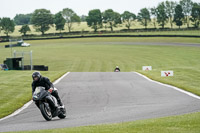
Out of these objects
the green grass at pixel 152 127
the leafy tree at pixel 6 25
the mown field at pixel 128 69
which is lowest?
the mown field at pixel 128 69

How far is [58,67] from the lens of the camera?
4747cm

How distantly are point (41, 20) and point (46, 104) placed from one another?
477 feet

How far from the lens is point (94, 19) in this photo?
15525 cm

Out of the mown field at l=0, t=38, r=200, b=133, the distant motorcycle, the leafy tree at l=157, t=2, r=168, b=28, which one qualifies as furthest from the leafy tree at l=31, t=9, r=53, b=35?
the distant motorcycle

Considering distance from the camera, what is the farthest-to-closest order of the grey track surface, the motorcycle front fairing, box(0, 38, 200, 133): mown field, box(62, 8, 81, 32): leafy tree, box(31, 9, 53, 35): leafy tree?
box(62, 8, 81, 32): leafy tree < box(31, 9, 53, 35): leafy tree < the motorcycle front fairing < the grey track surface < box(0, 38, 200, 133): mown field

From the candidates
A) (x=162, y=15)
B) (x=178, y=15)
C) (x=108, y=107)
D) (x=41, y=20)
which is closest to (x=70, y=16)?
(x=41, y=20)

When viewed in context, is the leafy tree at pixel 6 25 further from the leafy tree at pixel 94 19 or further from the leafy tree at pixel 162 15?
→ the leafy tree at pixel 162 15

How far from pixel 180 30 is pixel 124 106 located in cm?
8936

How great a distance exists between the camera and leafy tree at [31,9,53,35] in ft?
499

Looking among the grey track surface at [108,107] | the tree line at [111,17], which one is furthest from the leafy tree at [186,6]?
the grey track surface at [108,107]

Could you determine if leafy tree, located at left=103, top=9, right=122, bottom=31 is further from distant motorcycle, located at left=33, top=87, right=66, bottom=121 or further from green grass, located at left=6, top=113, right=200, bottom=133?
green grass, located at left=6, top=113, right=200, bottom=133

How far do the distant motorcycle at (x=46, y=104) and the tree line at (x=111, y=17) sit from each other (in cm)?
13136

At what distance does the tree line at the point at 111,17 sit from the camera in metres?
141

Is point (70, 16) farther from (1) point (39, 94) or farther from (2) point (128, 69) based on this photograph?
(1) point (39, 94)
